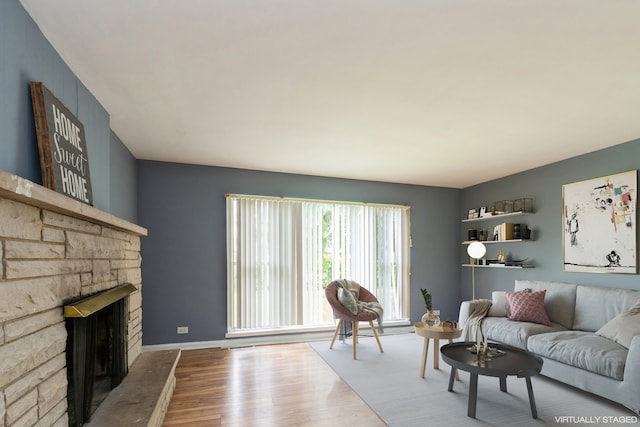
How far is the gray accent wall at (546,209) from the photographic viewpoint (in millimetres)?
3822

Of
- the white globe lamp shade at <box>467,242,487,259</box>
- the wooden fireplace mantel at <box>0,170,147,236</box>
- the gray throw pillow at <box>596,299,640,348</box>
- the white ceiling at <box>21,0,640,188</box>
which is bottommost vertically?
the gray throw pillow at <box>596,299,640,348</box>

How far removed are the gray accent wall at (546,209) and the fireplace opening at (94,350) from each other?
4845 millimetres

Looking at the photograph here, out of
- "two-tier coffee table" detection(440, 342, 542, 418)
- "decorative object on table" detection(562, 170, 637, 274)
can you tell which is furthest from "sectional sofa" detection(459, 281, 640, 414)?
"two-tier coffee table" detection(440, 342, 542, 418)

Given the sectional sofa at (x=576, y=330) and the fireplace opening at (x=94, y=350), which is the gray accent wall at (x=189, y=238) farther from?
the sectional sofa at (x=576, y=330)

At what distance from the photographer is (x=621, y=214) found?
375cm

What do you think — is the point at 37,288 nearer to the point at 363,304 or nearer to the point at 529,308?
the point at 363,304

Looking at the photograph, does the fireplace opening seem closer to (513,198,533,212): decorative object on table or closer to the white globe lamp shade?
the white globe lamp shade

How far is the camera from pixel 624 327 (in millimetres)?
3117

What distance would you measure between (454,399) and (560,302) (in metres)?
2.00

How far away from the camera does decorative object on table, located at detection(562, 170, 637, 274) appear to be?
3.67 meters

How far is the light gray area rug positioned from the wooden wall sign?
107 inches

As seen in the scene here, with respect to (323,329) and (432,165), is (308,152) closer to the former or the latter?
(432,165)

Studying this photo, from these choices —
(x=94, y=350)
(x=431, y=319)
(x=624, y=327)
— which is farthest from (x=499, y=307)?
(x=94, y=350)

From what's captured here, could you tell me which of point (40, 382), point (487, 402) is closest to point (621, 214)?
point (487, 402)
